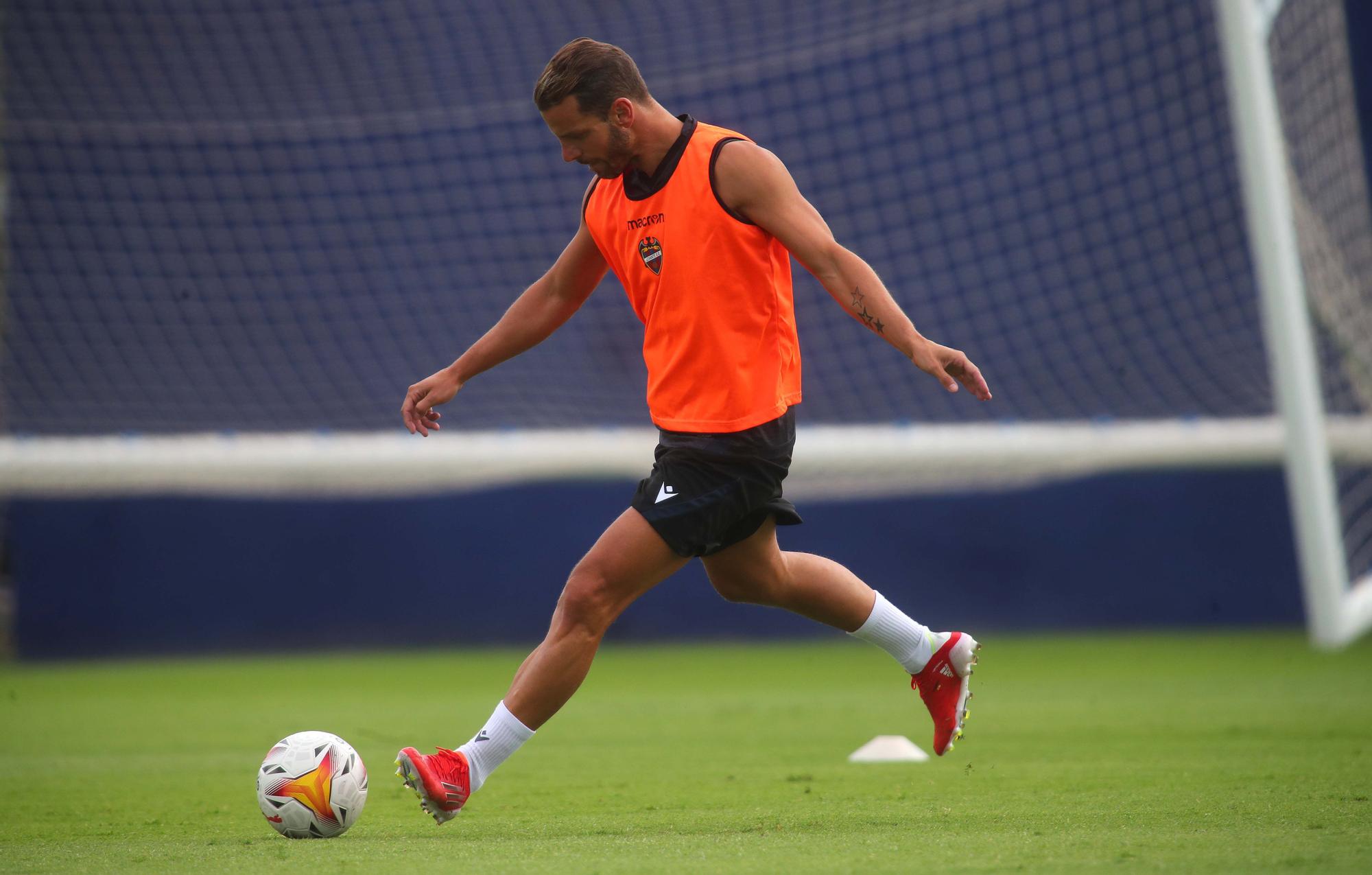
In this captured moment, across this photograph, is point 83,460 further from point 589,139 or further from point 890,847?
point 890,847

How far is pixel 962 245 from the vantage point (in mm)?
11781

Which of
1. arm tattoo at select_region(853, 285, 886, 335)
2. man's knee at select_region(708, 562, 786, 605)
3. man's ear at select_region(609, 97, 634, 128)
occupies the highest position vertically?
man's ear at select_region(609, 97, 634, 128)

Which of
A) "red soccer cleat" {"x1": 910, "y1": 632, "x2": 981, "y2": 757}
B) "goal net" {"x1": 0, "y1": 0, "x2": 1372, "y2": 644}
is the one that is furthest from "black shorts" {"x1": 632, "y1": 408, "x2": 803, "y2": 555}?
"goal net" {"x1": 0, "y1": 0, "x2": 1372, "y2": 644}

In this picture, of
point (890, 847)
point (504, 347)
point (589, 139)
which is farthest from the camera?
point (504, 347)

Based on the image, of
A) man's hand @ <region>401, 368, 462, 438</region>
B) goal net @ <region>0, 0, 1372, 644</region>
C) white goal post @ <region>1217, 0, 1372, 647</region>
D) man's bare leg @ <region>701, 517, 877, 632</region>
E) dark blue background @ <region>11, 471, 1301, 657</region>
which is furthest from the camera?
dark blue background @ <region>11, 471, 1301, 657</region>

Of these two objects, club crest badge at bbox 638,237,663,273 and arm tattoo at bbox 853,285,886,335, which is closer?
arm tattoo at bbox 853,285,886,335

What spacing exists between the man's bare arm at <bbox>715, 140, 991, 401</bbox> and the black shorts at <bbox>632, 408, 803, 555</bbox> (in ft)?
1.22

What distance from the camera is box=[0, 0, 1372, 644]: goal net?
11398 mm

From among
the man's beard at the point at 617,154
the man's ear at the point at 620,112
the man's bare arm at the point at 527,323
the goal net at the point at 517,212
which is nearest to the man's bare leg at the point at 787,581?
the man's bare arm at the point at 527,323

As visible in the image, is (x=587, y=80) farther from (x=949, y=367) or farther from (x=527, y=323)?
(x=949, y=367)

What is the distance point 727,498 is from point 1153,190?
7877mm

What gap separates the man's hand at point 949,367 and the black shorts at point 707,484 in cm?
46

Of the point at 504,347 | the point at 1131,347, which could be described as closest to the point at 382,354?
the point at 1131,347

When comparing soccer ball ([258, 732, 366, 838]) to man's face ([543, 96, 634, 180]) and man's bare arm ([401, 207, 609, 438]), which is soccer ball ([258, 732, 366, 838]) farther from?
man's face ([543, 96, 634, 180])
